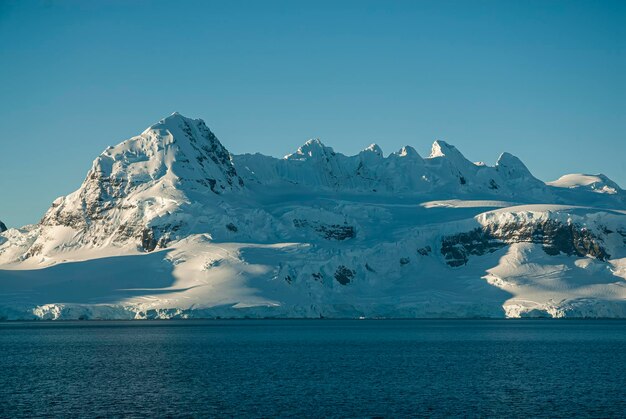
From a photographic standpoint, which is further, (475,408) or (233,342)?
(233,342)

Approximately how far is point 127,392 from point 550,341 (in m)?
89.4

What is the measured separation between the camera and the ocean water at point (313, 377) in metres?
70.8

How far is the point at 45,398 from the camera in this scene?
75.9 m

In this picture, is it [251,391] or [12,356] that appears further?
[12,356]

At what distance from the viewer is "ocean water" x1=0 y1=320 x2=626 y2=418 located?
70.8m

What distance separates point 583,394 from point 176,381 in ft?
125

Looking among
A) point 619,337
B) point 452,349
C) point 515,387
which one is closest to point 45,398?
point 515,387

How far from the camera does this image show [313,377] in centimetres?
9181

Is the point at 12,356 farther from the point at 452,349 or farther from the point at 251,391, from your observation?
the point at 452,349

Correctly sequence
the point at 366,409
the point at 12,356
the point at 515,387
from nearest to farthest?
the point at 366,409, the point at 515,387, the point at 12,356

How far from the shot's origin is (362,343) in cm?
14425

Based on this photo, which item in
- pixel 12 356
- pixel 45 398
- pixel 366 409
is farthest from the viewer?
pixel 12 356

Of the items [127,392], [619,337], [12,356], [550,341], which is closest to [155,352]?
[12,356]

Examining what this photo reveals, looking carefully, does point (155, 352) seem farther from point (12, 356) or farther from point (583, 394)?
point (583, 394)
